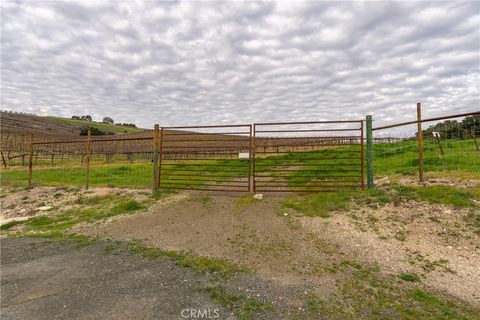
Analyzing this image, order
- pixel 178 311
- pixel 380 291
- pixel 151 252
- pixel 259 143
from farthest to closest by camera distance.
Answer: pixel 259 143 → pixel 151 252 → pixel 380 291 → pixel 178 311

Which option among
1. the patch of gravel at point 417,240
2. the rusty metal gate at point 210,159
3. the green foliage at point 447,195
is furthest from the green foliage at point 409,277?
the rusty metal gate at point 210,159

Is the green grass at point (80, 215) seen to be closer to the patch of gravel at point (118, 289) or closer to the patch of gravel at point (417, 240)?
the patch of gravel at point (118, 289)

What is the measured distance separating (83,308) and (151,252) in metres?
1.68

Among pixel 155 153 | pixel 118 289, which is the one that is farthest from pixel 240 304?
pixel 155 153

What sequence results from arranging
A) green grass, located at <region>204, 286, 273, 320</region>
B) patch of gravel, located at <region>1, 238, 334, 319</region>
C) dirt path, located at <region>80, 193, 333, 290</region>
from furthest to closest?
dirt path, located at <region>80, 193, 333, 290</region> → patch of gravel, located at <region>1, 238, 334, 319</region> → green grass, located at <region>204, 286, 273, 320</region>

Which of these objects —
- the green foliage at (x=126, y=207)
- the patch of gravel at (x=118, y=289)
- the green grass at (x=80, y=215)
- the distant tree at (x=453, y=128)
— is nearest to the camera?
the patch of gravel at (x=118, y=289)

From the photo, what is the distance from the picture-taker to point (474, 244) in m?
4.48

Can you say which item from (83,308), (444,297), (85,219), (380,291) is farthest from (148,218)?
(444,297)

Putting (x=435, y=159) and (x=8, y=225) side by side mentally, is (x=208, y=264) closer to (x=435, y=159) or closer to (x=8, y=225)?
(x=8, y=225)

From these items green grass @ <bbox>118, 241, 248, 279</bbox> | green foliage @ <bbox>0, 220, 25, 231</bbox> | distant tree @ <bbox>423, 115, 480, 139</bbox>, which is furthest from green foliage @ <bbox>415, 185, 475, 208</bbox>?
green foliage @ <bbox>0, 220, 25, 231</bbox>

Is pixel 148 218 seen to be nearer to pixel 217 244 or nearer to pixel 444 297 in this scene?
pixel 217 244

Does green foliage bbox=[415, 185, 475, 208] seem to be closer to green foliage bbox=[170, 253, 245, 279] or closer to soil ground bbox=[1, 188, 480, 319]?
soil ground bbox=[1, 188, 480, 319]

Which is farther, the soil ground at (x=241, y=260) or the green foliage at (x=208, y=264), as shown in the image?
the green foliage at (x=208, y=264)

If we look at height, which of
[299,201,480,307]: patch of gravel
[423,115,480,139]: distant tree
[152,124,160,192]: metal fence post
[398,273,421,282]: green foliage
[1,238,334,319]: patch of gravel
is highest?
[423,115,480,139]: distant tree
